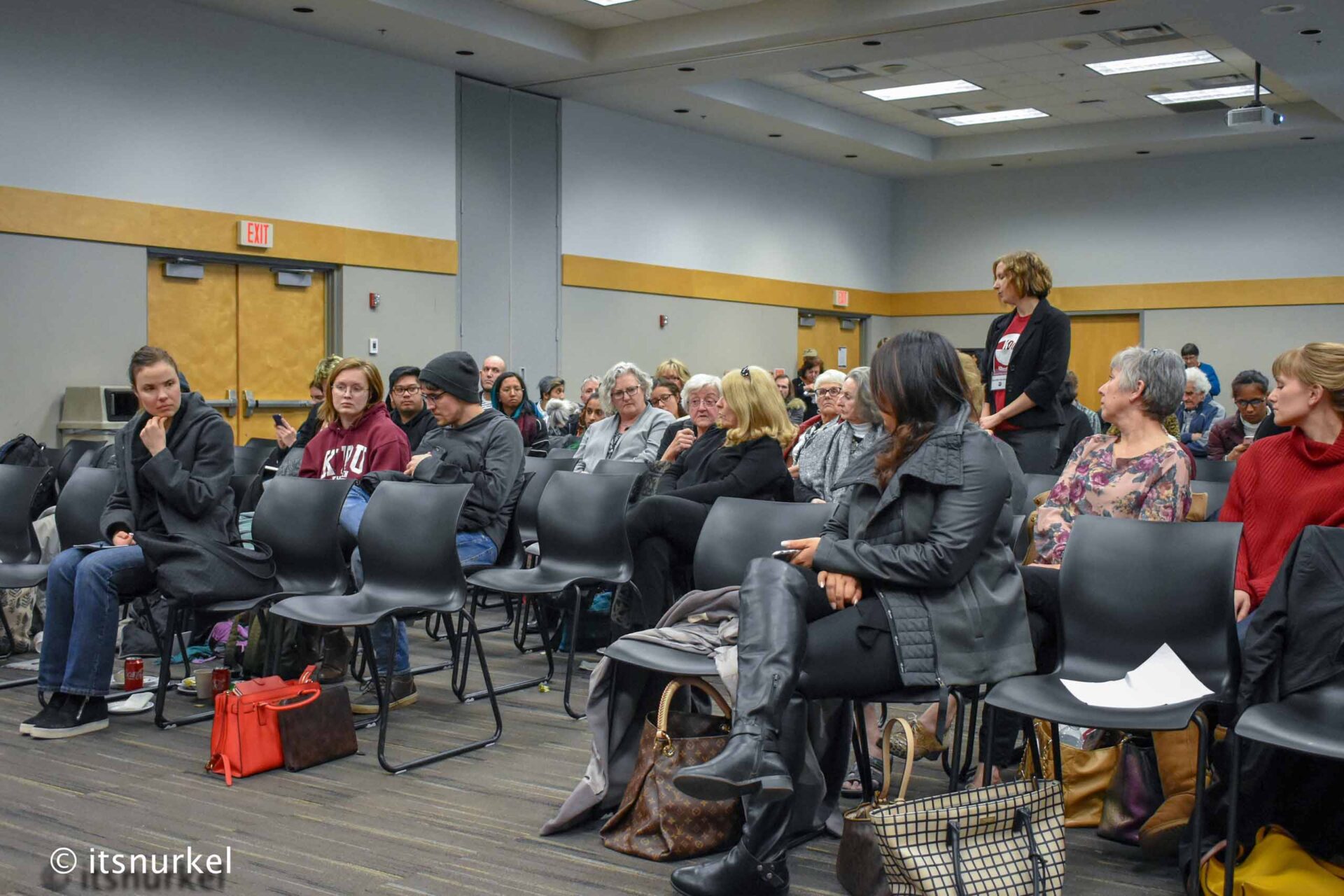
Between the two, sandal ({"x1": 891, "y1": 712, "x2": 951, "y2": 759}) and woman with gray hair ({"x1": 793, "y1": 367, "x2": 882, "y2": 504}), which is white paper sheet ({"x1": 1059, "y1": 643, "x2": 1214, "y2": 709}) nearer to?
sandal ({"x1": 891, "y1": 712, "x2": 951, "y2": 759})

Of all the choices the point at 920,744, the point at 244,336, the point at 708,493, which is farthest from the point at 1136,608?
the point at 244,336

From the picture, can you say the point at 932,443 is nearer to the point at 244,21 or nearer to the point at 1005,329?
the point at 1005,329

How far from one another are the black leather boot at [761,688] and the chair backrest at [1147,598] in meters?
0.86

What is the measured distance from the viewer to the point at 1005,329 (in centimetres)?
568

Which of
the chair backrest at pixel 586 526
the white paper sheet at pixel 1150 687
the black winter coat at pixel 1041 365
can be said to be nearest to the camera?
the white paper sheet at pixel 1150 687

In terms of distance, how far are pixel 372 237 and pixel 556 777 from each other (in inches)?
296

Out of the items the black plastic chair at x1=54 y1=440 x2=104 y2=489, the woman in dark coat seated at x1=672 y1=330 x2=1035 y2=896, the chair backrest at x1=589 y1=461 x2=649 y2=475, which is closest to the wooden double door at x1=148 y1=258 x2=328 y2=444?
the black plastic chair at x1=54 y1=440 x2=104 y2=489

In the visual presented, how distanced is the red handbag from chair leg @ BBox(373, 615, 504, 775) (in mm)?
293

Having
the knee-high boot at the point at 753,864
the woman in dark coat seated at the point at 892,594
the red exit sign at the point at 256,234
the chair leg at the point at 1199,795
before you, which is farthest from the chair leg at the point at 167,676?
the red exit sign at the point at 256,234

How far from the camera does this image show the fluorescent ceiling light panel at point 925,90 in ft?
42.1

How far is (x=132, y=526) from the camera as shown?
4742 mm

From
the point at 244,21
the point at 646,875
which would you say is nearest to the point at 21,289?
the point at 244,21

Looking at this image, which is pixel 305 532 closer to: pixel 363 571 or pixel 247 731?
pixel 363 571

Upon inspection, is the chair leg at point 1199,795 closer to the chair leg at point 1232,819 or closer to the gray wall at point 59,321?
the chair leg at point 1232,819
